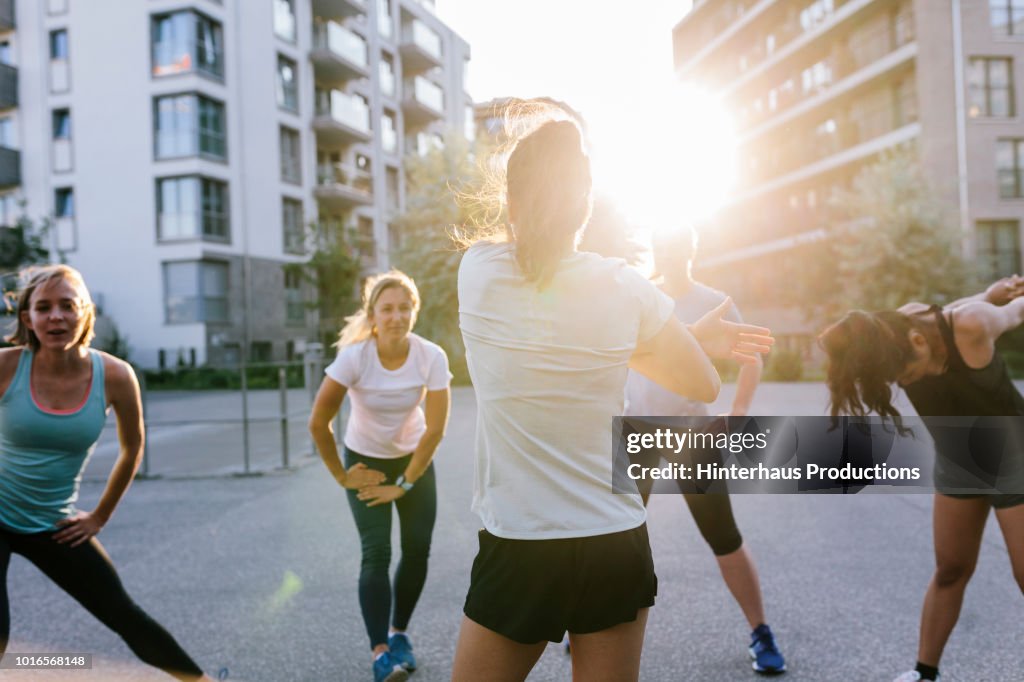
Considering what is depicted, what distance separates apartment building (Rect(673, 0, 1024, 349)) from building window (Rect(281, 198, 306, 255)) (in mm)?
19259

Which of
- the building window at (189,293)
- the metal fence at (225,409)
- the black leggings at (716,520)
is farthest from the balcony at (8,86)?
the black leggings at (716,520)

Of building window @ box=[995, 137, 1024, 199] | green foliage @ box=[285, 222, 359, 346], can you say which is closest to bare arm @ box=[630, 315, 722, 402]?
green foliage @ box=[285, 222, 359, 346]

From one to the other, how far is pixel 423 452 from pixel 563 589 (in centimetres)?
201

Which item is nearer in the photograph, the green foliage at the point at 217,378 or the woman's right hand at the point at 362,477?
the woman's right hand at the point at 362,477

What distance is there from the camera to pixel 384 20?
37.8 meters

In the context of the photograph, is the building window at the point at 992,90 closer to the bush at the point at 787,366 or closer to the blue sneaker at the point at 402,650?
the bush at the point at 787,366

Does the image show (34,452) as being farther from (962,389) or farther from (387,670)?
(962,389)

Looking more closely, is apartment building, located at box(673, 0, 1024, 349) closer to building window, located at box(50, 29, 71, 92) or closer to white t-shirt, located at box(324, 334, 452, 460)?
white t-shirt, located at box(324, 334, 452, 460)

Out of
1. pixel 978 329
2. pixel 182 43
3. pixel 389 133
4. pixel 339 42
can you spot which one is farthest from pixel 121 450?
pixel 389 133

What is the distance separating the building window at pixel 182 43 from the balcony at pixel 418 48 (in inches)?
548

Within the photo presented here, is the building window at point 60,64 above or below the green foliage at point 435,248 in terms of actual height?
above

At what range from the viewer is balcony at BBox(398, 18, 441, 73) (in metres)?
40.0

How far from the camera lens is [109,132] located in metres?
27.5

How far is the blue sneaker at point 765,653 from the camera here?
11.5 feet
